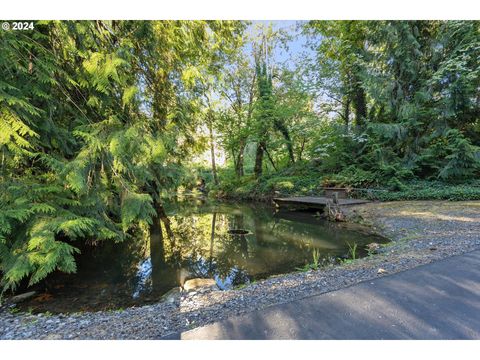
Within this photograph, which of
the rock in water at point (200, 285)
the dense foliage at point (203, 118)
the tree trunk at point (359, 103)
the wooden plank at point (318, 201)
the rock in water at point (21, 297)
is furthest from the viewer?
the tree trunk at point (359, 103)

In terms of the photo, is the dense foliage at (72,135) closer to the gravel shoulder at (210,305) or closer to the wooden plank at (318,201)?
the gravel shoulder at (210,305)

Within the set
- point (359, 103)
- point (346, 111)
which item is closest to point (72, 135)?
point (359, 103)

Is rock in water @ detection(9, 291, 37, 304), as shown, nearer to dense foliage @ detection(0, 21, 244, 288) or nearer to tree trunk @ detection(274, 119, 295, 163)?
dense foliage @ detection(0, 21, 244, 288)

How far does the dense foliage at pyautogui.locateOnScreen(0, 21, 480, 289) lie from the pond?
725mm

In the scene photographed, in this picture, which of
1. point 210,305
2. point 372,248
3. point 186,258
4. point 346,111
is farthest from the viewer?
point 346,111

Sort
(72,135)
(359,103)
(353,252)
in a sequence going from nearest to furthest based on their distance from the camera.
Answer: (72,135) → (353,252) → (359,103)

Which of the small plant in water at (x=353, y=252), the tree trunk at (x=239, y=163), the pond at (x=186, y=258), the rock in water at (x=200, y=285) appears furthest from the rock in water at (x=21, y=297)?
the tree trunk at (x=239, y=163)

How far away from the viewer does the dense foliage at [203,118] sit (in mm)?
2988

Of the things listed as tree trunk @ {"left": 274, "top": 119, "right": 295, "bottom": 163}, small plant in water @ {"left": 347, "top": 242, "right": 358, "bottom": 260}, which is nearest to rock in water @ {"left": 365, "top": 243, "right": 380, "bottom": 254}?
small plant in water @ {"left": 347, "top": 242, "right": 358, "bottom": 260}

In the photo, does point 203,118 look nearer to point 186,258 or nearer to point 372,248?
point 186,258

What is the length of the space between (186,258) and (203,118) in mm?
3903

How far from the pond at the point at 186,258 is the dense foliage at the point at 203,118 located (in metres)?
0.72

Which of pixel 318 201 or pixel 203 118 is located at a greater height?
pixel 203 118

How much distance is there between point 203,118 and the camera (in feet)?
→ 23.4
